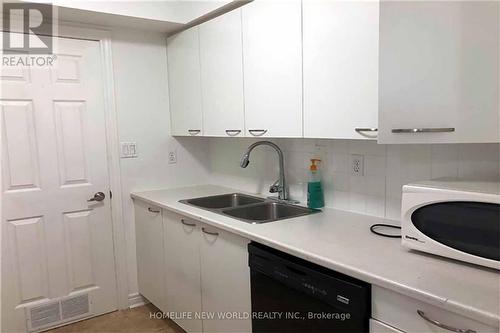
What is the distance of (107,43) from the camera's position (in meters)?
2.67

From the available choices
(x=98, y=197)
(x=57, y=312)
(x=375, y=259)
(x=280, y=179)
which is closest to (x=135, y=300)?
(x=57, y=312)

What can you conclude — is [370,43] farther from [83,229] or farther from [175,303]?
[83,229]

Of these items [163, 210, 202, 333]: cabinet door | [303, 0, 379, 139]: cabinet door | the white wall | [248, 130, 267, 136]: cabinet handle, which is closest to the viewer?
[303, 0, 379, 139]: cabinet door

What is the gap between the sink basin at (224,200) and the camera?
2.56 metres

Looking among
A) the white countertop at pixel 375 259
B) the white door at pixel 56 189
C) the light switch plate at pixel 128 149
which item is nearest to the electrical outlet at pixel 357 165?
the white countertop at pixel 375 259

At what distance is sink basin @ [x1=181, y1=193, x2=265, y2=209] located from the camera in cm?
256

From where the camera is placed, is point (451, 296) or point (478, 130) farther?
point (478, 130)

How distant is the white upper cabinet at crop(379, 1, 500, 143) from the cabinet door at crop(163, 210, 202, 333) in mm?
1282

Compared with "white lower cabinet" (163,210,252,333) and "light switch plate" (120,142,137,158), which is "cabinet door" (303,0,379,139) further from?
"light switch plate" (120,142,137,158)

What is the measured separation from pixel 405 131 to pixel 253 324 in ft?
3.59

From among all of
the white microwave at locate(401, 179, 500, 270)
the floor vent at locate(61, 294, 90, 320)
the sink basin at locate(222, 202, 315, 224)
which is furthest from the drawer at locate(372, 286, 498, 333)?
the floor vent at locate(61, 294, 90, 320)

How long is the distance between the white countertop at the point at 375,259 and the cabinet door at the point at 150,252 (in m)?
0.57

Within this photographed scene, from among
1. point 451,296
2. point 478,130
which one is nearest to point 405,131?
Answer: point 478,130

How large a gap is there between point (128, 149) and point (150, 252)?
30.5 inches
